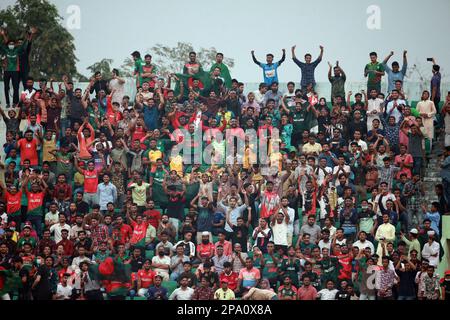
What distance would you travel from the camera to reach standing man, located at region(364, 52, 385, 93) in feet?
95.0

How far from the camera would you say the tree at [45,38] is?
130 ft

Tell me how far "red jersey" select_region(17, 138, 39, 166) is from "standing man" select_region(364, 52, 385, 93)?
Answer: 24.8 ft

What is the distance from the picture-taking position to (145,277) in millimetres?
24938

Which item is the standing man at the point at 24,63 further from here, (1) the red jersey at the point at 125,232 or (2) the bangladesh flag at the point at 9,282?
(2) the bangladesh flag at the point at 9,282

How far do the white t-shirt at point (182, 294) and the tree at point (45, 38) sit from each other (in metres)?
16.3

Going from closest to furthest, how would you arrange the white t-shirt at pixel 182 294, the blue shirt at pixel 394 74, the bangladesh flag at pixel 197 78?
the white t-shirt at pixel 182 294
the bangladesh flag at pixel 197 78
the blue shirt at pixel 394 74

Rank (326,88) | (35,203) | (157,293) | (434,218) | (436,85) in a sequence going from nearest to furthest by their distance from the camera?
1. (157,293)
2. (434,218)
3. (35,203)
4. (436,85)
5. (326,88)

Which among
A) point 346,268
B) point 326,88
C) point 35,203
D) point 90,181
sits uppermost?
point 326,88

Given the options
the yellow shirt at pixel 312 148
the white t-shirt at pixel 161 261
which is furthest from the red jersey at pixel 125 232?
the yellow shirt at pixel 312 148

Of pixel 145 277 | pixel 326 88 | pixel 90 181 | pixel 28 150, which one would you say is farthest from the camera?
pixel 326 88

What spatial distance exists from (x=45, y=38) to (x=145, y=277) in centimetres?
1681

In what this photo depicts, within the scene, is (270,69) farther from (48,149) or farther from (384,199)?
(48,149)

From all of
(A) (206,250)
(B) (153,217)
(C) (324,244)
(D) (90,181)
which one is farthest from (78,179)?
(C) (324,244)
